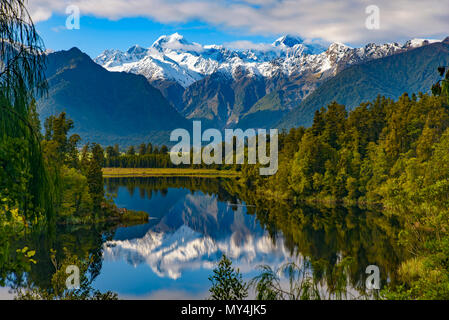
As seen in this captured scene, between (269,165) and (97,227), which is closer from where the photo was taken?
(97,227)

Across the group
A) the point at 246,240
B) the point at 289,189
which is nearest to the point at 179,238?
the point at 246,240

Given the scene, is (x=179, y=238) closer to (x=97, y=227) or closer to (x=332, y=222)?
(x=97, y=227)

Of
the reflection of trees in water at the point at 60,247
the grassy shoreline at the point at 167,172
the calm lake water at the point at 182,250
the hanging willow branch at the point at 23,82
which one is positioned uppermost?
the hanging willow branch at the point at 23,82

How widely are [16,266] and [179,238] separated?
164 ft

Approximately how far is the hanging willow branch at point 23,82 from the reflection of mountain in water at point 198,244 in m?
31.4

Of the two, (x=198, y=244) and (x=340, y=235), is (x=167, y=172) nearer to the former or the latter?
(x=198, y=244)

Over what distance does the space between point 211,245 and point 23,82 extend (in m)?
47.0

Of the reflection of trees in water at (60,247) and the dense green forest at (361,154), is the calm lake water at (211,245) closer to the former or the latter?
the reflection of trees in water at (60,247)

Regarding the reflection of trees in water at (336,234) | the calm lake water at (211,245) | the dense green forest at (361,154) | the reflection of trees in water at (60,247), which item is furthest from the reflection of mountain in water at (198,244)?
the dense green forest at (361,154)

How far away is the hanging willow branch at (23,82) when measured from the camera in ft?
26.2

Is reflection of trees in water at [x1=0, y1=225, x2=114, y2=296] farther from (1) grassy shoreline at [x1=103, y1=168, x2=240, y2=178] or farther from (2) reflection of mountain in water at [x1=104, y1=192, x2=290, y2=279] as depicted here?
(1) grassy shoreline at [x1=103, y1=168, x2=240, y2=178]

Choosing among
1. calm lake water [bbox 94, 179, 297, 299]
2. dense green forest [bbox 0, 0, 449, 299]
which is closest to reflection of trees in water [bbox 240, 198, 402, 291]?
dense green forest [bbox 0, 0, 449, 299]
